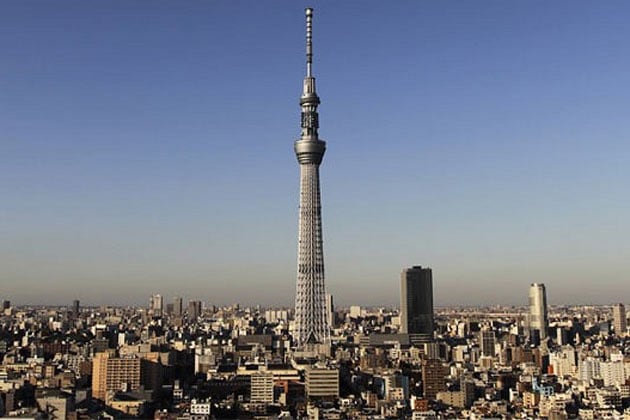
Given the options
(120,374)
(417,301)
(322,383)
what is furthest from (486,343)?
(120,374)

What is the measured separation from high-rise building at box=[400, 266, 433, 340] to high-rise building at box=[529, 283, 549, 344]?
4054 mm

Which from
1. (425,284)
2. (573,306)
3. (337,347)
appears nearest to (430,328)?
(425,284)

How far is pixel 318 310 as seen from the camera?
20797 millimetres

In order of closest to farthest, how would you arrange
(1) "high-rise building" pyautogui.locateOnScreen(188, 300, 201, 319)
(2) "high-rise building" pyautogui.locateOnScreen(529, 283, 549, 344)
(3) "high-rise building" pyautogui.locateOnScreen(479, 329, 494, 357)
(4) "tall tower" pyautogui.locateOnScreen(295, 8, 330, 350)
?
(4) "tall tower" pyautogui.locateOnScreen(295, 8, 330, 350)
(3) "high-rise building" pyautogui.locateOnScreen(479, 329, 494, 357)
(2) "high-rise building" pyautogui.locateOnScreen(529, 283, 549, 344)
(1) "high-rise building" pyautogui.locateOnScreen(188, 300, 201, 319)

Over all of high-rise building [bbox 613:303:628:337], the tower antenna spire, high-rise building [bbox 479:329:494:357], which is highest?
the tower antenna spire

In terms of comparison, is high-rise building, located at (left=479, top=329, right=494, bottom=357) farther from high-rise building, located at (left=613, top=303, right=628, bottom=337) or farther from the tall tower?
high-rise building, located at (left=613, top=303, right=628, bottom=337)

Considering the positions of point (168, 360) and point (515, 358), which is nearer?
point (168, 360)

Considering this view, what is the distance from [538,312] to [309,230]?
A: 1502 cm

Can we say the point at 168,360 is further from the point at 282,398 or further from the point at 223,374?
the point at 282,398

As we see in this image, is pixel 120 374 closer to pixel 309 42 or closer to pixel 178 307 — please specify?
pixel 309 42

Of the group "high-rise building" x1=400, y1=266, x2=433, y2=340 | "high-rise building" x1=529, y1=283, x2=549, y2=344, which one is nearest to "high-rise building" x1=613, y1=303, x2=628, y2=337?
"high-rise building" x1=529, y1=283, x2=549, y2=344

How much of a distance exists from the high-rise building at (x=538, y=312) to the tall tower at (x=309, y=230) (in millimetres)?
11611

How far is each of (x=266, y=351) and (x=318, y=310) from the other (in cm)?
255

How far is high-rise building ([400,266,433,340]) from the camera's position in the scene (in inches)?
1225
